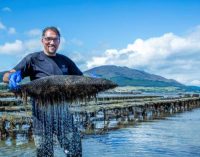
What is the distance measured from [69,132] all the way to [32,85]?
1.02m

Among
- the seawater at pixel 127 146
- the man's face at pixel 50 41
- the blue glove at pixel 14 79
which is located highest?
the man's face at pixel 50 41

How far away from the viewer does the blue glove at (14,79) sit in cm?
631

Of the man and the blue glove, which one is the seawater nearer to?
the man

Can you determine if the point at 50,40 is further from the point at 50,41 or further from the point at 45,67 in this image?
the point at 45,67

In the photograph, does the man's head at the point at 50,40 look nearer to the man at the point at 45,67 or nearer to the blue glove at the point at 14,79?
the man at the point at 45,67

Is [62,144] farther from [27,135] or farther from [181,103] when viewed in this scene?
[181,103]

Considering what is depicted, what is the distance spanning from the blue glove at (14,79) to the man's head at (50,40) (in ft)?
2.17

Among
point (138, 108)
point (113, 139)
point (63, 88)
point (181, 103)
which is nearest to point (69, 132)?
point (63, 88)

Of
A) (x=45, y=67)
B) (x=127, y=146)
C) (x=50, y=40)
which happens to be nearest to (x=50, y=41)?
(x=50, y=40)

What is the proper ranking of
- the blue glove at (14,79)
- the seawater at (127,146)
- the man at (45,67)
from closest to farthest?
the blue glove at (14,79) → the man at (45,67) → the seawater at (127,146)

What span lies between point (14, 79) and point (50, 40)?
87cm

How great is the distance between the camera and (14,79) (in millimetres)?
6340

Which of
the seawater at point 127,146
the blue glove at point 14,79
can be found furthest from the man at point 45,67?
the seawater at point 127,146

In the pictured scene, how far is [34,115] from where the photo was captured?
6730 mm
